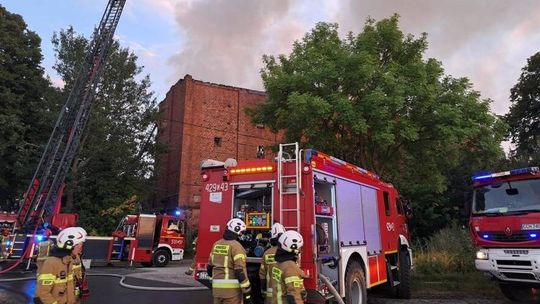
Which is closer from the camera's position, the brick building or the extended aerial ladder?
the extended aerial ladder

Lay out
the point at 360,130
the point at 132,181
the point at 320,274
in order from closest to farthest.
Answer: the point at 320,274 → the point at 360,130 → the point at 132,181

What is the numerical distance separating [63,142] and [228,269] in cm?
1472

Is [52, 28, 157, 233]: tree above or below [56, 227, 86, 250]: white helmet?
above

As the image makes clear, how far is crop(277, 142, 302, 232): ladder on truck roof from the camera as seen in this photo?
6.93 metres

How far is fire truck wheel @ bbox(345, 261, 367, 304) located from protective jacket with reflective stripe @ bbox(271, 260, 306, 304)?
2371 millimetres

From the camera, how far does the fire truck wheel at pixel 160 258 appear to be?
1997 cm

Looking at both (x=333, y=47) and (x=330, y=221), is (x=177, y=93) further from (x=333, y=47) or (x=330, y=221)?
(x=330, y=221)

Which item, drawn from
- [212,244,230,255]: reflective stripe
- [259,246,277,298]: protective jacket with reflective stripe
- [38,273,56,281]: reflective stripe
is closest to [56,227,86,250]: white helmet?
[38,273,56,281]: reflective stripe

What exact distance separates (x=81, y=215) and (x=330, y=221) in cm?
2174

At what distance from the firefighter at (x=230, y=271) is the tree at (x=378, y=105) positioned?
713 cm

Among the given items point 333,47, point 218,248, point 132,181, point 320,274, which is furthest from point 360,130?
point 132,181

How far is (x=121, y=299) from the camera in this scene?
10.3 meters

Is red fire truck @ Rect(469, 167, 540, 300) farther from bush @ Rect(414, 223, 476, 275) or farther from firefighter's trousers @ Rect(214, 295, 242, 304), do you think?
firefighter's trousers @ Rect(214, 295, 242, 304)

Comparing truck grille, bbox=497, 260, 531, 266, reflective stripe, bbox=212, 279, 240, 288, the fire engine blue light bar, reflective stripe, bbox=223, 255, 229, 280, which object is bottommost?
reflective stripe, bbox=212, 279, 240, 288
